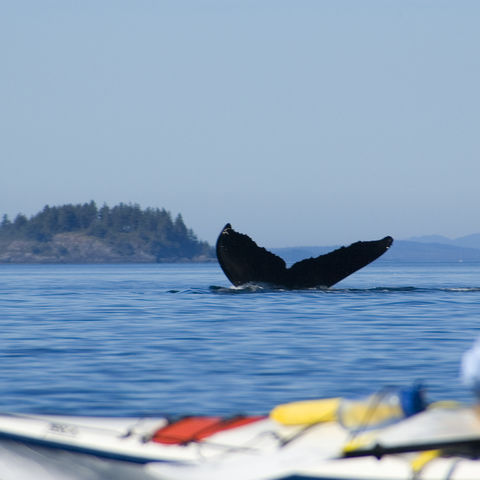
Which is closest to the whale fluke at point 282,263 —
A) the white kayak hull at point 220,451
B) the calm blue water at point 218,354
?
the calm blue water at point 218,354

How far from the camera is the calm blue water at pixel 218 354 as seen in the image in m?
14.0

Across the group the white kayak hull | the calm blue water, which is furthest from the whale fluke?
the white kayak hull

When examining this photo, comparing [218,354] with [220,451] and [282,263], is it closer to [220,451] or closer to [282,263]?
[220,451]

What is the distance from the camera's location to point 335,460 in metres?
8.23

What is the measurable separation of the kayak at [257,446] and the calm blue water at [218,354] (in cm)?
331

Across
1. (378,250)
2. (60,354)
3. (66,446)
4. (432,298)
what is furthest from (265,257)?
(66,446)

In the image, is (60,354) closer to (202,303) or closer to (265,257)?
(202,303)

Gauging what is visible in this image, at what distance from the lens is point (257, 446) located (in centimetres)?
885

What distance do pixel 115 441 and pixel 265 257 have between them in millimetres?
37963

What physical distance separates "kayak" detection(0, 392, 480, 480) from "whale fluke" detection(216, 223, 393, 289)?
119 ft

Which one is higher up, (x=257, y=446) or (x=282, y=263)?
(x=282, y=263)

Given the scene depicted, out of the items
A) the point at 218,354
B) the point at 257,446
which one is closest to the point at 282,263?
the point at 218,354

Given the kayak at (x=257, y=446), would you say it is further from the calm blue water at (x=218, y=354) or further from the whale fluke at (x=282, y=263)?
the whale fluke at (x=282, y=263)

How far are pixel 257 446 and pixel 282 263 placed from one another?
39077 mm
